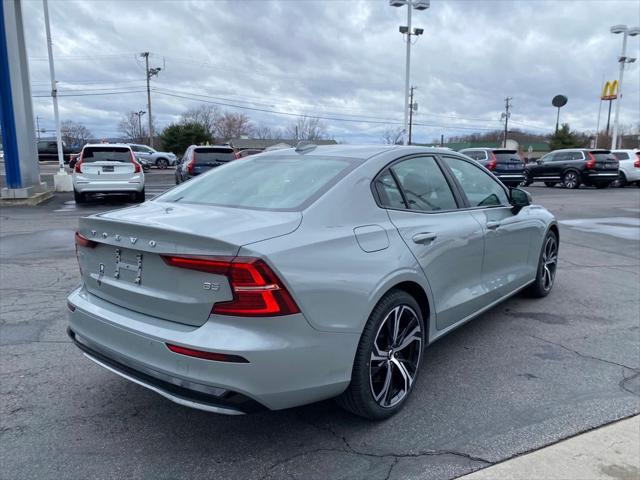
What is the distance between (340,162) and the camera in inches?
129

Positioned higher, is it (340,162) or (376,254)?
(340,162)

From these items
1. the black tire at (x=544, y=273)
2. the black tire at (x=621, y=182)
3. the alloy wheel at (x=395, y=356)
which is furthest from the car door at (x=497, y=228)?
the black tire at (x=621, y=182)

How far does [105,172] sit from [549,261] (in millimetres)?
11440

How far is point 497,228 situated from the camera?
163 inches

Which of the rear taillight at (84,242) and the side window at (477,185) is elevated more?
the side window at (477,185)

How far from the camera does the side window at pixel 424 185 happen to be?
339cm

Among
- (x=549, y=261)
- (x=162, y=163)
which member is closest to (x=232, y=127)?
(x=162, y=163)

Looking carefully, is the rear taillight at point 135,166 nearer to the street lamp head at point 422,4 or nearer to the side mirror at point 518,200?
the side mirror at point 518,200

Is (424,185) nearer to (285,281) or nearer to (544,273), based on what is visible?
(285,281)

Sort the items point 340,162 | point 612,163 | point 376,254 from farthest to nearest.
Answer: point 612,163 → point 340,162 → point 376,254

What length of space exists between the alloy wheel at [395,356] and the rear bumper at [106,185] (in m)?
11.7

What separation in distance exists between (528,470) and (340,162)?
6.74 feet

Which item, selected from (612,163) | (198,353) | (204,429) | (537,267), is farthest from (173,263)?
(612,163)

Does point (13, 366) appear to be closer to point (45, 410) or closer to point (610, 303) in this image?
point (45, 410)
